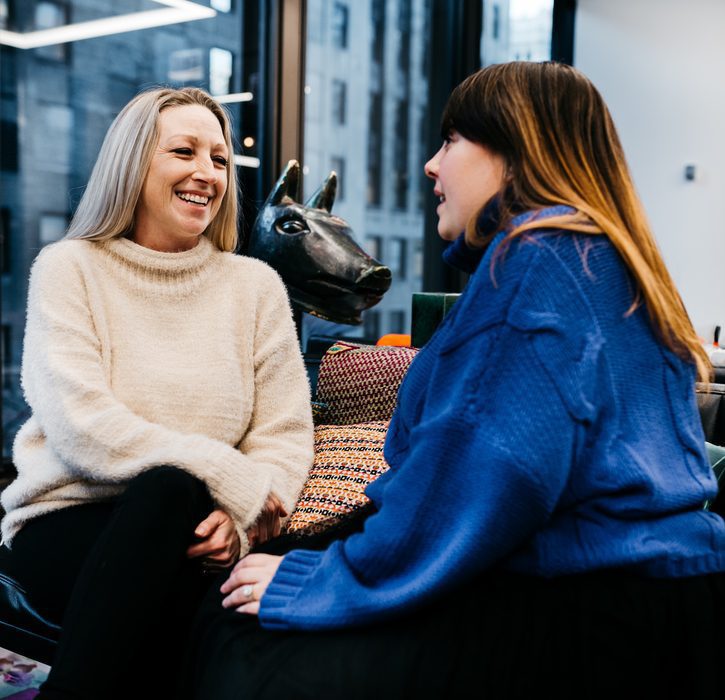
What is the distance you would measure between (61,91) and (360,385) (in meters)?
1.59

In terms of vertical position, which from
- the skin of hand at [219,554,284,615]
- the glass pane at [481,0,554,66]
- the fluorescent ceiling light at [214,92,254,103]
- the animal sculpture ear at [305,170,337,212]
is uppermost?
the glass pane at [481,0,554,66]

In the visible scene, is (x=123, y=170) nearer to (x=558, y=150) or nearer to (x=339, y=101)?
(x=558, y=150)

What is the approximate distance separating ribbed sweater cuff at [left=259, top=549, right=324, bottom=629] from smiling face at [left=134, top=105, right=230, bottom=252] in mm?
875

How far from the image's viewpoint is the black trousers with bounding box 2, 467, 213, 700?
111 centimetres

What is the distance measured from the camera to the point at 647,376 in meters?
0.92

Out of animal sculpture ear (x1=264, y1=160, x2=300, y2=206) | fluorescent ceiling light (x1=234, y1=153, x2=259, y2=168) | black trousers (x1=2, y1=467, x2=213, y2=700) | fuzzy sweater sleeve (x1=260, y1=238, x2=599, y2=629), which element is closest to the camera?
fuzzy sweater sleeve (x1=260, y1=238, x2=599, y2=629)

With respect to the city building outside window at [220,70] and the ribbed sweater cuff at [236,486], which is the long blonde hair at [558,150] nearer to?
the ribbed sweater cuff at [236,486]

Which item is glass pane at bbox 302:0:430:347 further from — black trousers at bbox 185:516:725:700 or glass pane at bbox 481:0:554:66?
black trousers at bbox 185:516:725:700

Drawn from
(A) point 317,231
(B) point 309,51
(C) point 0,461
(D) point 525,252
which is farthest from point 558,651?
(B) point 309,51

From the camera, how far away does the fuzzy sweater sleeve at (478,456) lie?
0.84 m

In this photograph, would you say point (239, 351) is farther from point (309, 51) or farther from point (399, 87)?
point (399, 87)

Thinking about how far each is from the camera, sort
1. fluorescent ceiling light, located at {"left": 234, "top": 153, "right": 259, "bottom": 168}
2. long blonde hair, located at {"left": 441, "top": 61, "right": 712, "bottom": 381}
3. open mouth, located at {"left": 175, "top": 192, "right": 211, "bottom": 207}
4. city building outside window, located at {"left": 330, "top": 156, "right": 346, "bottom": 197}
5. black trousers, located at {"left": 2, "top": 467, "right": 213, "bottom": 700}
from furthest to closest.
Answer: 1. city building outside window, located at {"left": 330, "top": 156, "right": 346, "bottom": 197}
2. fluorescent ceiling light, located at {"left": 234, "top": 153, "right": 259, "bottom": 168}
3. open mouth, located at {"left": 175, "top": 192, "right": 211, "bottom": 207}
4. black trousers, located at {"left": 2, "top": 467, "right": 213, "bottom": 700}
5. long blonde hair, located at {"left": 441, "top": 61, "right": 712, "bottom": 381}

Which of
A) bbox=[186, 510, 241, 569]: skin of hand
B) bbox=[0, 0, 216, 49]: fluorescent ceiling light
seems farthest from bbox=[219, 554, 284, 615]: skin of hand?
bbox=[0, 0, 216, 49]: fluorescent ceiling light

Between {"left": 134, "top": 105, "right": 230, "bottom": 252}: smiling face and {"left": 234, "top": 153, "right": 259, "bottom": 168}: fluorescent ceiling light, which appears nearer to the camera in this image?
{"left": 134, "top": 105, "right": 230, "bottom": 252}: smiling face
